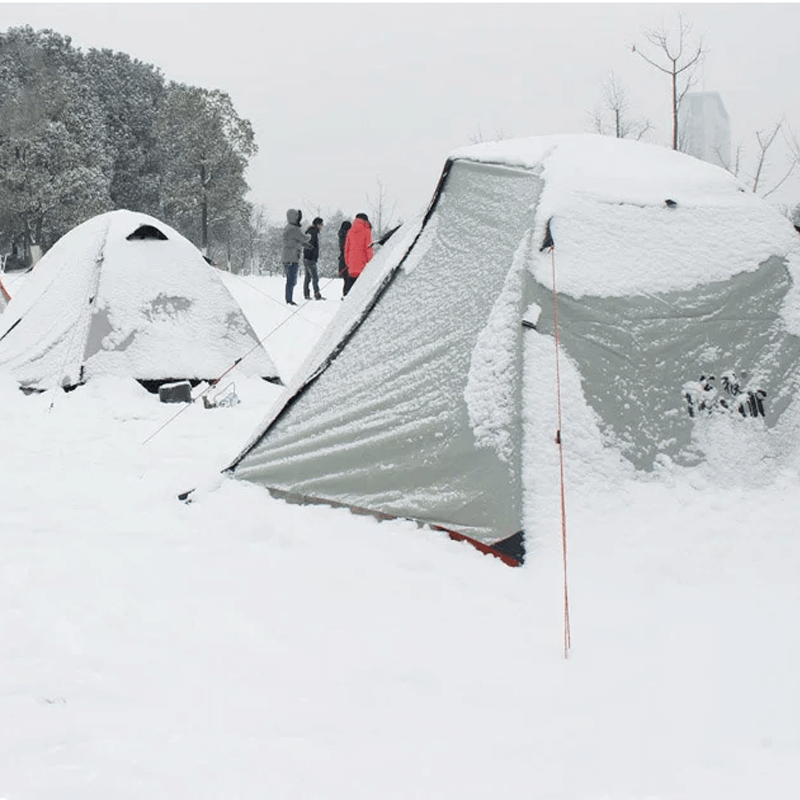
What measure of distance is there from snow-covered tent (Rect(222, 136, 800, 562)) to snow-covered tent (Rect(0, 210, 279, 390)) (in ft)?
9.93

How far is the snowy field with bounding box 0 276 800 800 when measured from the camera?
2.14 metres

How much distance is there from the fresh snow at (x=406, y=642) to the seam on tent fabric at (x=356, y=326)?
0.16 metres

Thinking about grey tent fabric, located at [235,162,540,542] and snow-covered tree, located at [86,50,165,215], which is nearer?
grey tent fabric, located at [235,162,540,542]

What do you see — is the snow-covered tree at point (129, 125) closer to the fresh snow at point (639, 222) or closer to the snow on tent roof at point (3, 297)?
the snow on tent roof at point (3, 297)

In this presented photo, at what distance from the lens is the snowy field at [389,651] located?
2145mm

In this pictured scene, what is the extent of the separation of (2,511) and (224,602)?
174 centimetres

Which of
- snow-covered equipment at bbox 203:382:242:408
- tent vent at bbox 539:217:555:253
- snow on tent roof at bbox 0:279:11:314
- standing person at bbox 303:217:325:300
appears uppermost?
tent vent at bbox 539:217:555:253

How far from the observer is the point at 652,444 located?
3775 mm

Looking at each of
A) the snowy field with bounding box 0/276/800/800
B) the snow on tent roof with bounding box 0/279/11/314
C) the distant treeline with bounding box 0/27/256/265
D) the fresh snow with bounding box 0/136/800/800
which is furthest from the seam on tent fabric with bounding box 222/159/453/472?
the distant treeline with bounding box 0/27/256/265

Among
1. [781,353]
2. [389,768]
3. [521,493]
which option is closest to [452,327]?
[521,493]

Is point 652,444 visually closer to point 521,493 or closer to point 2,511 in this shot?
point 521,493

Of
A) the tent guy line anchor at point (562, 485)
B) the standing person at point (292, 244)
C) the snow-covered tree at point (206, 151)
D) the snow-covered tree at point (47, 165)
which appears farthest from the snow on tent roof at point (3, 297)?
the snow-covered tree at point (206, 151)

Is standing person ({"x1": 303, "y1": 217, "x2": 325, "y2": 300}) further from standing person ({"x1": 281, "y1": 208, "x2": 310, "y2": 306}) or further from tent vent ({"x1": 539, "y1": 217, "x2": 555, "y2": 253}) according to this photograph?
tent vent ({"x1": 539, "y1": 217, "x2": 555, "y2": 253})

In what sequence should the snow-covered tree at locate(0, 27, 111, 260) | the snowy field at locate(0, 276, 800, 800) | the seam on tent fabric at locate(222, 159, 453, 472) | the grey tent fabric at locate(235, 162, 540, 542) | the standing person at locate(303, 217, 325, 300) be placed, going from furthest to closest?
the snow-covered tree at locate(0, 27, 111, 260) → the standing person at locate(303, 217, 325, 300) → the seam on tent fabric at locate(222, 159, 453, 472) → the grey tent fabric at locate(235, 162, 540, 542) → the snowy field at locate(0, 276, 800, 800)
